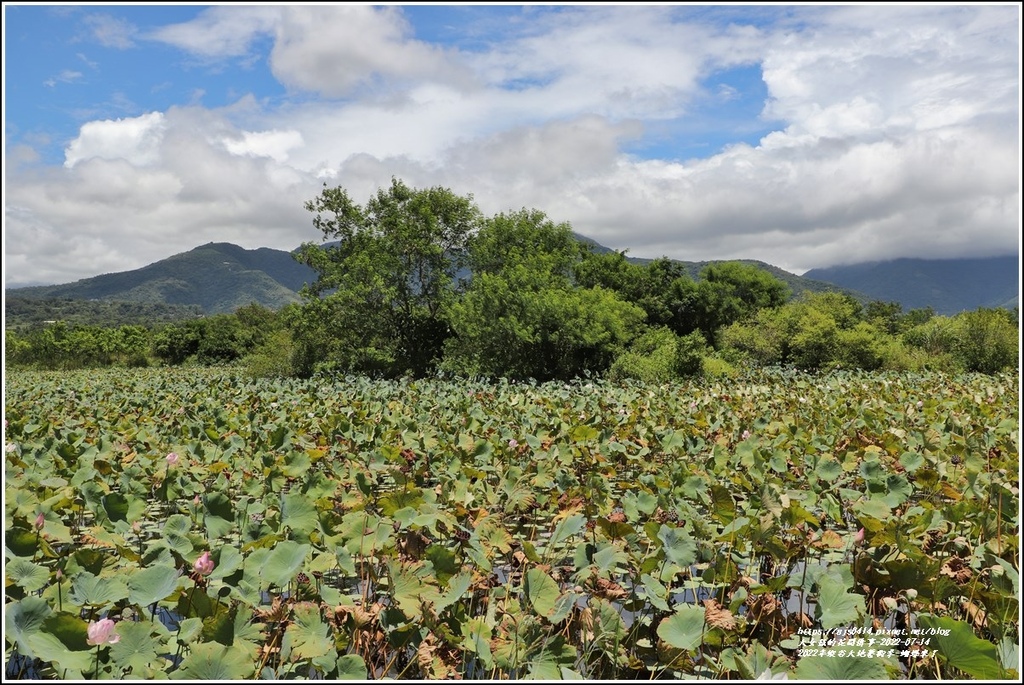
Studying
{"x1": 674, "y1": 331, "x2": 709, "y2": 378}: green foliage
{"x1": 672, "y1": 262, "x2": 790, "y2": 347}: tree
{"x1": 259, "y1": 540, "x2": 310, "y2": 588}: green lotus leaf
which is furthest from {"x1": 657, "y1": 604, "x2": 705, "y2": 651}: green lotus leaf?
{"x1": 672, "y1": 262, "x2": 790, "y2": 347}: tree

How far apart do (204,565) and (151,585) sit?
22 cm

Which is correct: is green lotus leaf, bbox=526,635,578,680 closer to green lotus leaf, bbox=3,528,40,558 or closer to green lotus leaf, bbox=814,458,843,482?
green lotus leaf, bbox=3,528,40,558

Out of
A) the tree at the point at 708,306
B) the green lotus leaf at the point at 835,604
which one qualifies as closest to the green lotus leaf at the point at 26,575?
the green lotus leaf at the point at 835,604

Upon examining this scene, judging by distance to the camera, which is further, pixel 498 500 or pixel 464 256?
pixel 464 256

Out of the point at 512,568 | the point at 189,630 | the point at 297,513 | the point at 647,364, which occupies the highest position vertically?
the point at 647,364

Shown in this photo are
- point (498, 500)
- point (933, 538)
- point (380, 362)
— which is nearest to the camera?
point (933, 538)

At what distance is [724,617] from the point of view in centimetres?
212

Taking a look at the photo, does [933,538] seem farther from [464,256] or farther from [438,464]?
[464,256]

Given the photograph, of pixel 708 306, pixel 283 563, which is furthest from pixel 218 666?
pixel 708 306

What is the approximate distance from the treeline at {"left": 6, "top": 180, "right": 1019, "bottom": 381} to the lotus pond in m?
9.94

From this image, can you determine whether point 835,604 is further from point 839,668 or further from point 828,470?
point 828,470

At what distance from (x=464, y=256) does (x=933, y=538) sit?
17.0 meters

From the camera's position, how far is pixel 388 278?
18.2 m

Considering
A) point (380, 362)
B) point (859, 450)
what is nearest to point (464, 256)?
point (380, 362)
